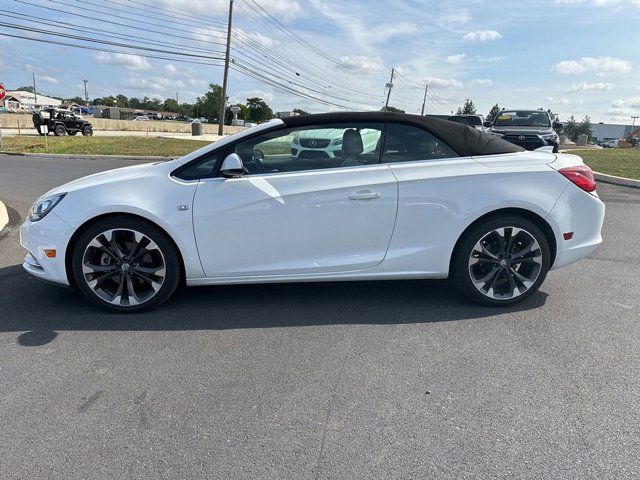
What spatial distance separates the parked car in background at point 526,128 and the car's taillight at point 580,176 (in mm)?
10829

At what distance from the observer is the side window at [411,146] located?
3.68 meters

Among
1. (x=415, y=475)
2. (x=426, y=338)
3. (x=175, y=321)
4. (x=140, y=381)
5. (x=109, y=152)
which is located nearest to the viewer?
(x=415, y=475)

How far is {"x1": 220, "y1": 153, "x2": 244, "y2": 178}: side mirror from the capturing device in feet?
11.2

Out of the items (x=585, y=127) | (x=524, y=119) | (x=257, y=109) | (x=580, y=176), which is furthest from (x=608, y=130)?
(x=580, y=176)

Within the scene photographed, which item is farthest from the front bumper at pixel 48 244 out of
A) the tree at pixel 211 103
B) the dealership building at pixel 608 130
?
the dealership building at pixel 608 130

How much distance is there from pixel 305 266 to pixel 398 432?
1.58 metres

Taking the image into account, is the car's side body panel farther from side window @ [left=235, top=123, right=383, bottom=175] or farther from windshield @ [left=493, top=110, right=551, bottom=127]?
windshield @ [left=493, top=110, right=551, bottom=127]

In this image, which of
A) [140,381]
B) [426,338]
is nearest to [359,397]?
[426,338]

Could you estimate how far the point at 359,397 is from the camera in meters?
2.57

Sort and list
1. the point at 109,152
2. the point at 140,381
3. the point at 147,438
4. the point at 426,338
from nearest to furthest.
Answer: the point at 147,438, the point at 140,381, the point at 426,338, the point at 109,152

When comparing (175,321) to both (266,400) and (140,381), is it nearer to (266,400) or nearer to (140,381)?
(140,381)

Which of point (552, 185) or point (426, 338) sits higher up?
point (552, 185)

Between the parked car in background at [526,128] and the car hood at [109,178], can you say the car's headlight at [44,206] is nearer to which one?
the car hood at [109,178]

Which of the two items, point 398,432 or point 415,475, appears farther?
point 398,432
